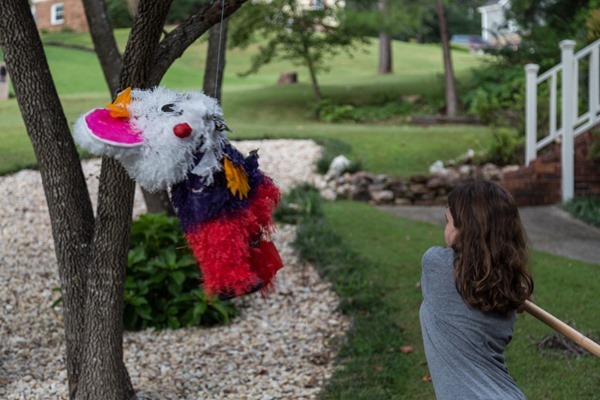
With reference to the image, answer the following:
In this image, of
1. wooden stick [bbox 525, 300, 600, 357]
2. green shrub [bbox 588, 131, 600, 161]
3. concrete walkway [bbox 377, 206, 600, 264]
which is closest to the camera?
wooden stick [bbox 525, 300, 600, 357]

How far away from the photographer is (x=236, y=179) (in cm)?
296

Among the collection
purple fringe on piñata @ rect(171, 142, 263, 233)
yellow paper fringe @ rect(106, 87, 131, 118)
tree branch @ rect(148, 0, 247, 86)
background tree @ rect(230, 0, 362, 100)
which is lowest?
background tree @ rect(230, 0, 362, 100)

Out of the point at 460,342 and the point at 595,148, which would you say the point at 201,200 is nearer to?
the point at 460,342

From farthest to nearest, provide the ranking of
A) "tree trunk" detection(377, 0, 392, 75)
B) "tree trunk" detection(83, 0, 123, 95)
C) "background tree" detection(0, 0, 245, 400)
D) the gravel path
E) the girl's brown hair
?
"tree trunk" detection(377, 0, 392, 75), "tree trunk" detection(83, 0, 123, 95), the gravel path, "background tree" detection(0, 0, 245, 400), the girl's brown hair

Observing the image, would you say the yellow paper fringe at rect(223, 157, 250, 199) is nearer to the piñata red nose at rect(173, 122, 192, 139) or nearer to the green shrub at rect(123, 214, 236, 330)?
the piñata red nose at rect(173, 122, 192, 139)

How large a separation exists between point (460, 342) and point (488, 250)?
0.28 metres

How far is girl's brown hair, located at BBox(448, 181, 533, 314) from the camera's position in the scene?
8.32ft

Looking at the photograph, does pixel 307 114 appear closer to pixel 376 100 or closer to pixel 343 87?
pixel 376 100

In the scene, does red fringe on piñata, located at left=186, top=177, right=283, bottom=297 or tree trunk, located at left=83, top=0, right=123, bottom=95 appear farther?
tree trunk, located at left=83, top=0, right=123, bottom=95

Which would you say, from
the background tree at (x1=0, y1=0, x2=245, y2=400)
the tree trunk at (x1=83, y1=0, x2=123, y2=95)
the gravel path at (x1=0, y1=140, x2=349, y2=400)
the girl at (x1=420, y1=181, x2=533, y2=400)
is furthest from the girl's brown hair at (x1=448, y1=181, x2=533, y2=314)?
the tree trunk at (x1=83, y1=0, x2=123, y2=95)

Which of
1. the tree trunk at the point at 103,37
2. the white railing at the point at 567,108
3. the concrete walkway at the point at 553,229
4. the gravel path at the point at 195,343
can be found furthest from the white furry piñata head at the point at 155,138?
the white railing at the point at 567,108

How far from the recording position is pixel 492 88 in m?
18.1

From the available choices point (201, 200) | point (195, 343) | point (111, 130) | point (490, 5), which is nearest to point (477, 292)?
point (201, 200)

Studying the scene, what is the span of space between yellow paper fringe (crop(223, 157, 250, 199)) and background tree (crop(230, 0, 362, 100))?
14.8 m
